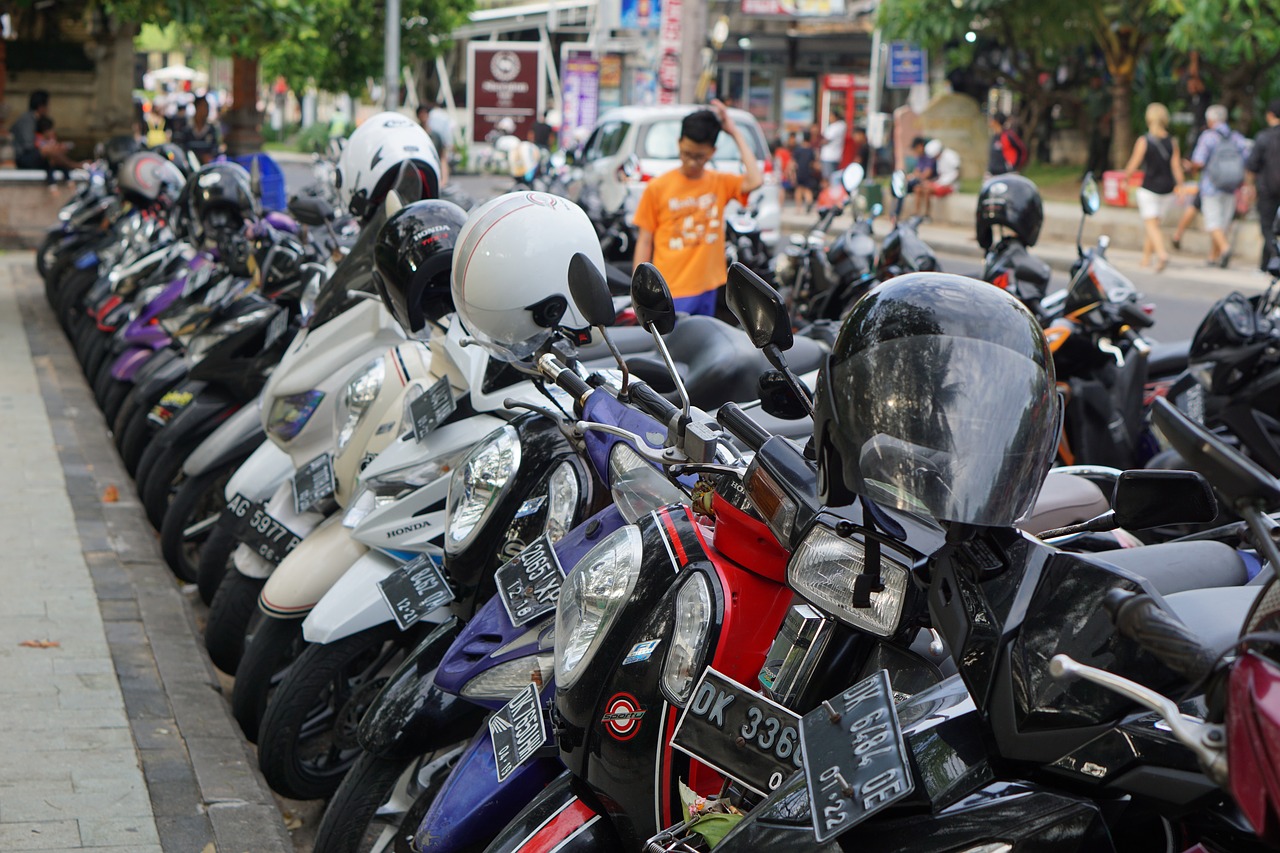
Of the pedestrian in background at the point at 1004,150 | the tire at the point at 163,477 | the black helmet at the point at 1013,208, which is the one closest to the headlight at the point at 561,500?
the tire at the point at 163,477

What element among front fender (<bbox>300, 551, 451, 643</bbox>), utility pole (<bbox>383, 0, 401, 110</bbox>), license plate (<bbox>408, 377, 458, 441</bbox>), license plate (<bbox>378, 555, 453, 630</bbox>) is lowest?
front fender (<bbox>300, 551, 451, 643</bbox>)

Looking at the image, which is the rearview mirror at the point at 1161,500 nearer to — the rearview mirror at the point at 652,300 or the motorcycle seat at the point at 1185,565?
the motorcycle seat at the point at 1185,565

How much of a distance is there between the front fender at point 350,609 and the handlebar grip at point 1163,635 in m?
2.38

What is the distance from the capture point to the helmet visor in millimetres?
1856

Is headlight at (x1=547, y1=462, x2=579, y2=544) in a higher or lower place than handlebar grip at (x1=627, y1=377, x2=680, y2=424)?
lower

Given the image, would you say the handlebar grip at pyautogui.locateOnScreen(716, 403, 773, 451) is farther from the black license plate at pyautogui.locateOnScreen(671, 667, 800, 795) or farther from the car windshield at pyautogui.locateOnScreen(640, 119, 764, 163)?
the car windshield at pyautogui.locateOnScreen(640, 119, 764, 163)

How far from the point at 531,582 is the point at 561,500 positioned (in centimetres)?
26

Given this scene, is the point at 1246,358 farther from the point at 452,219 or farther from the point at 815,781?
the point at 815,781

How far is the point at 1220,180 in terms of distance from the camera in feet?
55.6

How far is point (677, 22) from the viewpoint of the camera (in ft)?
79.4

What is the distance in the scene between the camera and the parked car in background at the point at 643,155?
1594 centimetres

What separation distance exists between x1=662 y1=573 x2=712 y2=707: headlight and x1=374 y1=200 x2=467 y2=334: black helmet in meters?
1.90

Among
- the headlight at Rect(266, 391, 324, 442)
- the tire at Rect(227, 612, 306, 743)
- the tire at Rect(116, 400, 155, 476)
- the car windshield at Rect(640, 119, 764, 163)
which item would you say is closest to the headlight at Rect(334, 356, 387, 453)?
the headlight at Rect(266, 391, 324, 442)

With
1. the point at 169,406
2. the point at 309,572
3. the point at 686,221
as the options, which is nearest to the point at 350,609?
the point at 309,572
